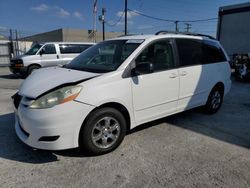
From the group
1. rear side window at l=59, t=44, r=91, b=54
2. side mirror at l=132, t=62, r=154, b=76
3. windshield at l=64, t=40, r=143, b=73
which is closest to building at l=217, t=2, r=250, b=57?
rear side window at l=59, t=44, r=91, b=54

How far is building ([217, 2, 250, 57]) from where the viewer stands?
45.5ft

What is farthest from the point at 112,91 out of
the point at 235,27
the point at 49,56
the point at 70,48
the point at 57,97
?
the point at 235,27

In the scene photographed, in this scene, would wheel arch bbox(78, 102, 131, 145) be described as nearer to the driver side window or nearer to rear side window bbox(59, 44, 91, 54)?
the driver side window

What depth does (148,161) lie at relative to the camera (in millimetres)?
2801

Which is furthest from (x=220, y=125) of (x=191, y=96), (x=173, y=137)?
(x=173, y=137)

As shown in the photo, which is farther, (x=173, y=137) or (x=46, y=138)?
(x=173, y=137)

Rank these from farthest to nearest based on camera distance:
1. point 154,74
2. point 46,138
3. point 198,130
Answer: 1. point 198,130
2. point 154,74
3. point 46,138

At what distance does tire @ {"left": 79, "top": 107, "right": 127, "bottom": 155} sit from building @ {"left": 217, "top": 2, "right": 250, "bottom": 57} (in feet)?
47.1

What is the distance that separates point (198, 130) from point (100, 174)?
7.16 feet

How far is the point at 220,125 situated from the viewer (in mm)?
4109

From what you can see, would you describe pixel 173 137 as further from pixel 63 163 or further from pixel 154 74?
pixel 63 163

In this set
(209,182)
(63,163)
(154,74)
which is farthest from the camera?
(154,74)

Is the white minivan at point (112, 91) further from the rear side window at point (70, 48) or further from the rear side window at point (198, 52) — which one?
the rear side window at point (70, 48)

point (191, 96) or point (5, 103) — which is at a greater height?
point (191, 96)
